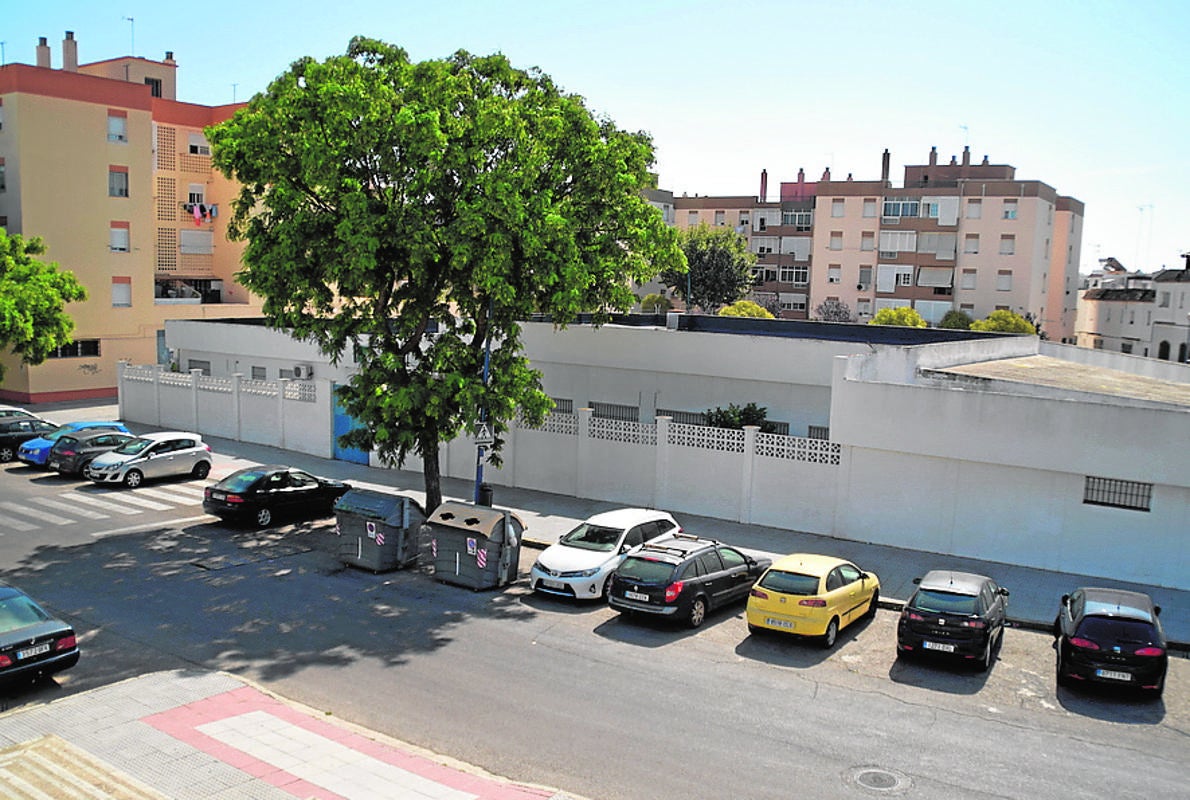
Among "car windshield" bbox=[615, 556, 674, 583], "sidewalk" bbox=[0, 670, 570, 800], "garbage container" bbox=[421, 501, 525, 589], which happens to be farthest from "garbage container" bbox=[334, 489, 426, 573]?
"sidewalk" bbox=[0, 670, 570, 800]

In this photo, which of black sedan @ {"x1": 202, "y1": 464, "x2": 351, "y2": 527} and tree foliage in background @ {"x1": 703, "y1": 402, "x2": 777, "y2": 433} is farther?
tree foliage in background @ {"x1": 703, "y1": 402, "x2": 777, "y2": 433}

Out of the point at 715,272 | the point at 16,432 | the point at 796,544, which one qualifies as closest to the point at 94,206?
the point at 16,432

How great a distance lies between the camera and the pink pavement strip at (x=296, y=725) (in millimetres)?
9891

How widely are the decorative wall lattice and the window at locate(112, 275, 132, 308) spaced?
32.7m

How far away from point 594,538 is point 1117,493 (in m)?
9.51

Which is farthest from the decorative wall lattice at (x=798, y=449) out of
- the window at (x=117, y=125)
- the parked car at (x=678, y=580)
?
the window at (x=117, y=125)

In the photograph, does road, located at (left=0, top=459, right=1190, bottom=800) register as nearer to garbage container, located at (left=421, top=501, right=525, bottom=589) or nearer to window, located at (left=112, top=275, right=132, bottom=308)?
garbage container, located at (left=421, top=501, right=525, bottom=589)

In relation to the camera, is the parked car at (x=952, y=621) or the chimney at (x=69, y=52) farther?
the chimney at (x=69, y=52)

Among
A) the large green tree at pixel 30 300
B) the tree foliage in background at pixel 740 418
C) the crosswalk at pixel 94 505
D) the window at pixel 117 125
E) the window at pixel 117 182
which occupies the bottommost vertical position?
the crosswalk at pixel 94 505

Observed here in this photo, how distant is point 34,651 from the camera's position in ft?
39.7

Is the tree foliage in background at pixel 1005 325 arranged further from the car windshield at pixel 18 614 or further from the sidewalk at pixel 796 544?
the car windshield at pixel 18 614

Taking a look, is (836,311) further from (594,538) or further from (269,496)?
(594,538)

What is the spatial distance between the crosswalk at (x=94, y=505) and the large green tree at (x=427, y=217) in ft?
20.1

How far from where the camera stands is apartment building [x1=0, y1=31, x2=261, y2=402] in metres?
40.1
